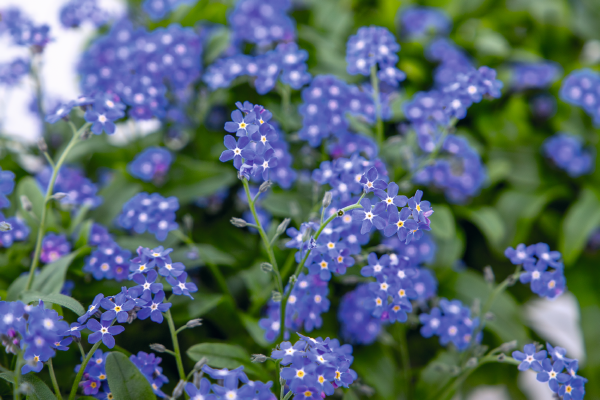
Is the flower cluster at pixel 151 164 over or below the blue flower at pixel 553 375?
over

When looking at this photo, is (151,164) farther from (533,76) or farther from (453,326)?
(533,76)

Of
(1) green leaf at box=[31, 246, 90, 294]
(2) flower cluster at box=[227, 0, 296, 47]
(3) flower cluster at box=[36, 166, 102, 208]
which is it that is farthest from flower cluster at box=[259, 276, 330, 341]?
(2) flower cluster at box=[227, 0, 296, 47]

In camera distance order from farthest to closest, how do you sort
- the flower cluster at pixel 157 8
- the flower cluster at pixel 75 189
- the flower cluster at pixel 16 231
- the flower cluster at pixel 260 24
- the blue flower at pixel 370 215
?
the flower cluster at pixel 157 8 → the flower cluster at pixel 260 24 → the flower cluster at pixel 75 189 → the flower cluster at pixel 16 231 → the blue flower at pixel 370 215

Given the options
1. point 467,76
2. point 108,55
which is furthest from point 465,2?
point 108,55

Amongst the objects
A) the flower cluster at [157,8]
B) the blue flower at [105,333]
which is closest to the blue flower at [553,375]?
the blue flower at [105,333]

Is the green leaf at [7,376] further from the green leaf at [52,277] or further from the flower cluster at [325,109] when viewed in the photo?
the flower cluster at [325,109]
